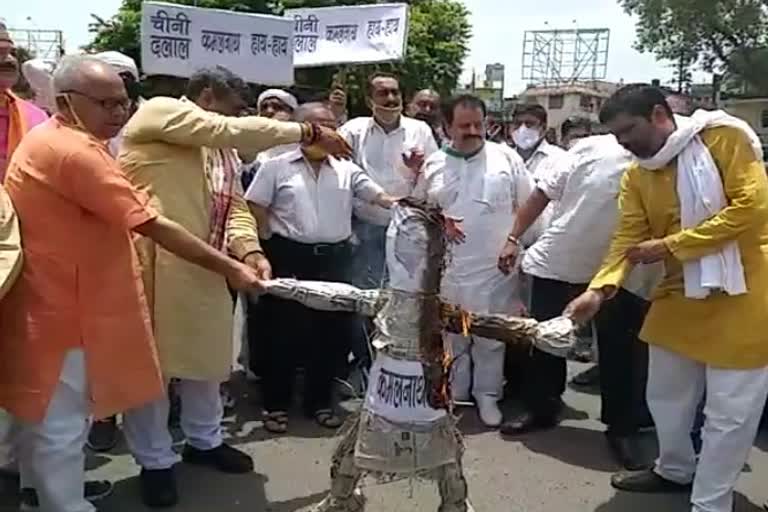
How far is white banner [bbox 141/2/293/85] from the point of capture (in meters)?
7.02

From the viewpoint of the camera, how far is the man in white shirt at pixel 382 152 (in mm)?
5676

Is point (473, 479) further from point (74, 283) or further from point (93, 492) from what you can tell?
point (74, 283)

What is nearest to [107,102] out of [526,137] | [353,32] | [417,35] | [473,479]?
[473,479]

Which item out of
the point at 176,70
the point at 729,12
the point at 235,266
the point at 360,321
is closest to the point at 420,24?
the point at 729,12

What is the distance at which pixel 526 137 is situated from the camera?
666cm

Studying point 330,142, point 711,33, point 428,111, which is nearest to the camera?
point 330,142

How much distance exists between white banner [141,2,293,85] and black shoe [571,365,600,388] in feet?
10.3

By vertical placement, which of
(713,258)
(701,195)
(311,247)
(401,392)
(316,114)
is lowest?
(401,392)

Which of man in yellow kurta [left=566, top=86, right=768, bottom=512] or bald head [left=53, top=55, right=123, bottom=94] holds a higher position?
bald head [left=53, top=55, right=123, bottom=94]

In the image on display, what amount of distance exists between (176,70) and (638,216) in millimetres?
4313

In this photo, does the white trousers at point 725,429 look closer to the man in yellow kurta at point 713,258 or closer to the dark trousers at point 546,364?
the man in yellow kurta at point 713,258

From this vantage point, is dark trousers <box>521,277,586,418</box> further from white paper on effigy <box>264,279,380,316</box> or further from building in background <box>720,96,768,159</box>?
building in background <box>720,96,768,159</box>

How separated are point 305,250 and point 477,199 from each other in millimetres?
978

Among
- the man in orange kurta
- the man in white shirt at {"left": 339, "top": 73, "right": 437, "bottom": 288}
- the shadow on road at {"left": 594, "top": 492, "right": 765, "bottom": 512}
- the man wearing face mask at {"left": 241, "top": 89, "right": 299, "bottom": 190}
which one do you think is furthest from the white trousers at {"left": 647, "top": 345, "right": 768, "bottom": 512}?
the man wearing face mask at {"left": 241, "top": 89, "right": 299, "bottom": 190}
